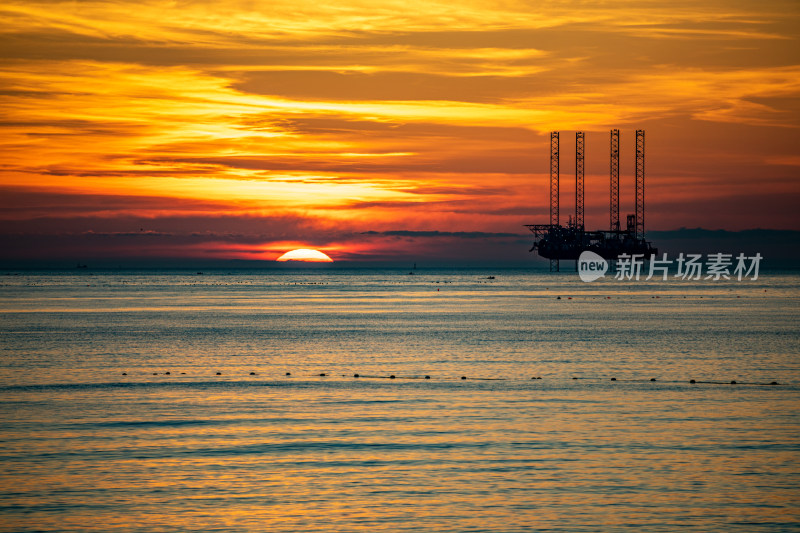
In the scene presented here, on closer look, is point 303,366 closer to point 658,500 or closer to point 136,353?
point 136,353

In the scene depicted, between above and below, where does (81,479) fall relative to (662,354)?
below

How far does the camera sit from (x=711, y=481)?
24.3 metres

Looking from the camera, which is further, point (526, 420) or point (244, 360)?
point (244, 360)

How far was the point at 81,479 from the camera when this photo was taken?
24688mm

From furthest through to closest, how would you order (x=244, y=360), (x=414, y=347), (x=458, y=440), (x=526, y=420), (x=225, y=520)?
(x=414, y=347)
(x=244, y=360)
(x=526, y=420)
(x=458, y=440)
(x=225, y=520)

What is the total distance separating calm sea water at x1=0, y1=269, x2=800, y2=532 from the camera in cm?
2162

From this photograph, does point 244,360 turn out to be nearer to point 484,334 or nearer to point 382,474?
point 484,334

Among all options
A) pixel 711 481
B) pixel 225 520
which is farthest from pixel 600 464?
pixel 225 520

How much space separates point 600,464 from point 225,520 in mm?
11233

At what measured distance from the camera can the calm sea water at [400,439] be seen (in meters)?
21.6

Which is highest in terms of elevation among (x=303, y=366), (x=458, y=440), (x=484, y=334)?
(x=484, y=334)

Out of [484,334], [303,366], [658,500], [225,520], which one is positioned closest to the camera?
[225,520]

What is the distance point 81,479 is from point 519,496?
1182 cm

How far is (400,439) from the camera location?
30.2 m
